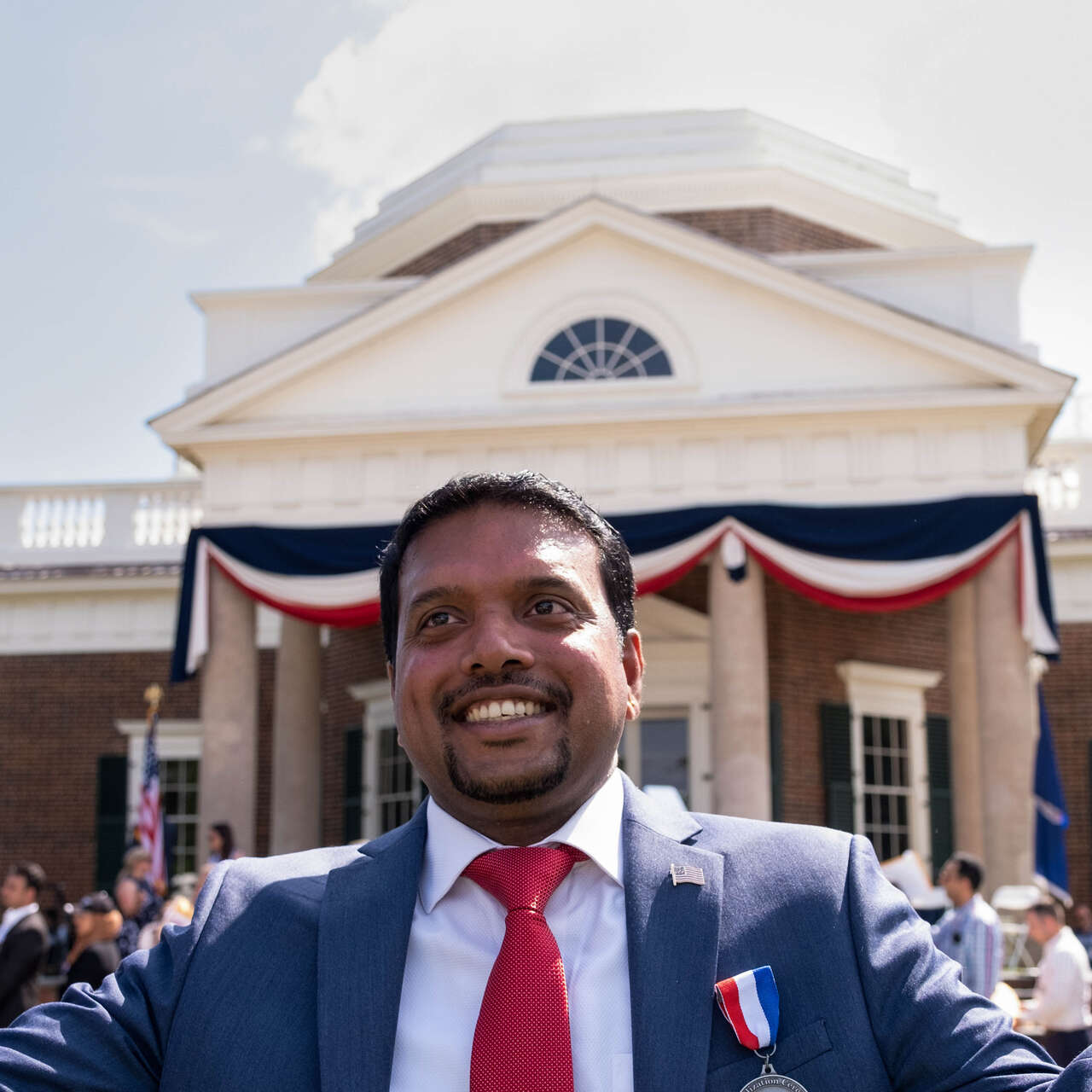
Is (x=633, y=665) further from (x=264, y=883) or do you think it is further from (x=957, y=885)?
(x=957, y=885)

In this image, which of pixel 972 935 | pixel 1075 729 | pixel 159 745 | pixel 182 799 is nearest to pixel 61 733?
pixel 159 745

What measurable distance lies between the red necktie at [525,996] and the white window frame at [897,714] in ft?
54.5

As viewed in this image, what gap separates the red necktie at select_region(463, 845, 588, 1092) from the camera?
181cm

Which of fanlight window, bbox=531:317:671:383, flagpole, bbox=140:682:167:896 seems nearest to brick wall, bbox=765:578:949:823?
fanlight window, bbox=531:317:671:383

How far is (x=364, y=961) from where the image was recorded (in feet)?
6.37

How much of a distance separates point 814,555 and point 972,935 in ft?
23.6

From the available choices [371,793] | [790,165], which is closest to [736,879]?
[371,793]

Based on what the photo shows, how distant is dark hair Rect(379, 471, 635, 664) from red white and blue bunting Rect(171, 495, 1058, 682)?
1273cm

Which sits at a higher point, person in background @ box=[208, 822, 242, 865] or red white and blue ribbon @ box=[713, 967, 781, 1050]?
red white and blue ribbon @ box=[713, 967, 781, 1050]

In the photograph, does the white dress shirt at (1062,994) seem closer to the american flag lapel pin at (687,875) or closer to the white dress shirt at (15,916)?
the white dress shirt at (15,916)

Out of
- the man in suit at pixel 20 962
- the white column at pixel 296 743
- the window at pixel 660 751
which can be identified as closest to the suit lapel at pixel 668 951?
the man in suit at pixel 20 962

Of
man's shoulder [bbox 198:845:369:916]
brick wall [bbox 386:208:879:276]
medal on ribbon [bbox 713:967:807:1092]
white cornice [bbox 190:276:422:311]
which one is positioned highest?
brick wall [bbox 386:208:879:276]

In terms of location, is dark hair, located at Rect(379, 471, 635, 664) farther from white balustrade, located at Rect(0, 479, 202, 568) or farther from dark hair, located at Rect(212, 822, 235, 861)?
white balustrade, located at Rect(0, 479, 202, 568)

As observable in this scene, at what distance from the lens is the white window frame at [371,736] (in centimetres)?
1942
